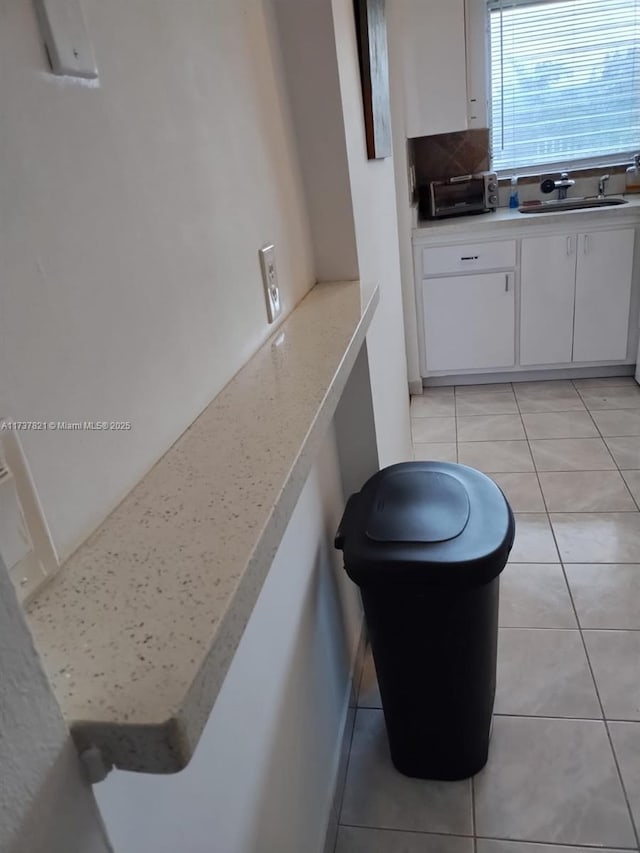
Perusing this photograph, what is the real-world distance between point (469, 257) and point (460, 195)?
17.7 inches

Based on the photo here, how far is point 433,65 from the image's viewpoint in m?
3.19

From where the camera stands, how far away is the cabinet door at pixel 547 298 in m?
3.28

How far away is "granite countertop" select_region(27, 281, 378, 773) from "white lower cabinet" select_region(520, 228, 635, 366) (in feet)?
9.12

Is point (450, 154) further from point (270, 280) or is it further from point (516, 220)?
point (270, 280)

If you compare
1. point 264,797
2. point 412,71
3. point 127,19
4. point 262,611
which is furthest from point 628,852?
point 412,71

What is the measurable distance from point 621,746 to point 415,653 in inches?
24.0

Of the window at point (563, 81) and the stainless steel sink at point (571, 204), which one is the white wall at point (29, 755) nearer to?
the stainless steel sink at point (571, 204)

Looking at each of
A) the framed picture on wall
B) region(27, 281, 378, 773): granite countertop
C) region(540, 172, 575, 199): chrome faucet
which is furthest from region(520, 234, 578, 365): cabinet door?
region(27, 281, 378, 773): granite countertop

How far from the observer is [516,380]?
3.68m

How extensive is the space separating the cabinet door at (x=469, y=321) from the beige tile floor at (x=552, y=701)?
0.89 m

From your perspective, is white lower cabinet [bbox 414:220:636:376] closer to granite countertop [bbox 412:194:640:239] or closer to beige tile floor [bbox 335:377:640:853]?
granite countertop [bbox 412:194:640:239]

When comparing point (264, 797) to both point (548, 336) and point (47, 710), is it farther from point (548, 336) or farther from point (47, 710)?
point (548, 336)

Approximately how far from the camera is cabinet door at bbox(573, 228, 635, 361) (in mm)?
3217

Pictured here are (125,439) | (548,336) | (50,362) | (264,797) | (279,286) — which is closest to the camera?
(50,362)
